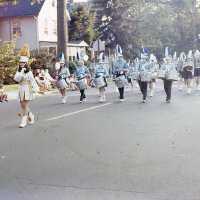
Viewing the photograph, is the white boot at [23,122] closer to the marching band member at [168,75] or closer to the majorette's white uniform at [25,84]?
the majorette's white uniform at [25,84]

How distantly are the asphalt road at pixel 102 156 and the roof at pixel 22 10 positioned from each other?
114 feet

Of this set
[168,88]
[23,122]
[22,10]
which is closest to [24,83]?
[23,122]

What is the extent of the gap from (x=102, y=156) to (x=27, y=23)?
42351 millimetres

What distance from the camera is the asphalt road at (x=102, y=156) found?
6840 millimetres

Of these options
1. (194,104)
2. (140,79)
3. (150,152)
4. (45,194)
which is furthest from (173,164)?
(140,79)

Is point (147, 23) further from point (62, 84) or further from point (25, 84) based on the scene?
point (25, 84)

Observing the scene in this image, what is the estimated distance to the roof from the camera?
1948 inches

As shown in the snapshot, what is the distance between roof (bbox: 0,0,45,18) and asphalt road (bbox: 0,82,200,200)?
34.7 metres

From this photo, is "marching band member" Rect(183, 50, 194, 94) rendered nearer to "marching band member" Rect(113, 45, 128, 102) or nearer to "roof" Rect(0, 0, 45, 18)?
"marching band member" Rect(113, 45, 128, 102)

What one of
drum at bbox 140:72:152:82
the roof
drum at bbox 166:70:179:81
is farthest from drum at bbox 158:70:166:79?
the roof

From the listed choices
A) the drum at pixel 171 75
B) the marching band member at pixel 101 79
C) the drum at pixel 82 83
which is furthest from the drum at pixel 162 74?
the drum at pixel 82 83

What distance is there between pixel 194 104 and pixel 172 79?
81.0 inches

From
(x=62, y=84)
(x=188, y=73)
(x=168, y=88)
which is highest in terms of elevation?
(x=188, y=73)

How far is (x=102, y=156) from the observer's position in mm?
9102
